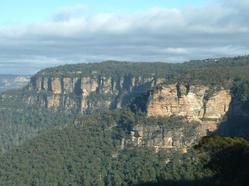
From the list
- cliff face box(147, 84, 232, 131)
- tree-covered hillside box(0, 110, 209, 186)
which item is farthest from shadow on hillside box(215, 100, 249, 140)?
tree-covered hillside box(0, 110, 209, 186)

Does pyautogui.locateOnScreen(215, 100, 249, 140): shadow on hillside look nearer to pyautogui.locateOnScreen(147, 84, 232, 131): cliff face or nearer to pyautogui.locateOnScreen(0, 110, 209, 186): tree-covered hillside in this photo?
pyautogui.locateOnScreen(147, 84, 232, 131): cliff face

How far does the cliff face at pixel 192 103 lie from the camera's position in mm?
127938

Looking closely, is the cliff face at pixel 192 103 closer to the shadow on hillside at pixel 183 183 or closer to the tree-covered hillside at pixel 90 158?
the tree-covered hillside at pixel 90 158

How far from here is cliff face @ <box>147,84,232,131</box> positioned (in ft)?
420

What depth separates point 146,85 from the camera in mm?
199625

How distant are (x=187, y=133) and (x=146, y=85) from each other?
73.6 m

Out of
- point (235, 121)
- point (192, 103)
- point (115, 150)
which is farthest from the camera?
point (115, 150)

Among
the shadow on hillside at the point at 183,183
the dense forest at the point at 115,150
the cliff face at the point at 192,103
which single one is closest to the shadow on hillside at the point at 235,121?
the dense forest at the point at 115,150

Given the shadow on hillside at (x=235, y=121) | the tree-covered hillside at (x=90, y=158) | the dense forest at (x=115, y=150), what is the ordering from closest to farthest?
the tree-covered hillside at (x=90, y=158) < the dense forest at (x=115, y=150) < the shadow on hillside at (x=235, y=121)

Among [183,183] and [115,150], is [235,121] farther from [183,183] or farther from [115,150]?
[183,183]

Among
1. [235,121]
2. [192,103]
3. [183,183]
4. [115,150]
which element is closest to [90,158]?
[115,150]

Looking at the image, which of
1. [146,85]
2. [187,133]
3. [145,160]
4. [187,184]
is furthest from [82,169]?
[146,85]

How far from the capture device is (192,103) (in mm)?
130250

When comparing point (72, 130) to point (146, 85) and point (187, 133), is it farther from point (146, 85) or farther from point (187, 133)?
point (146, 85)
